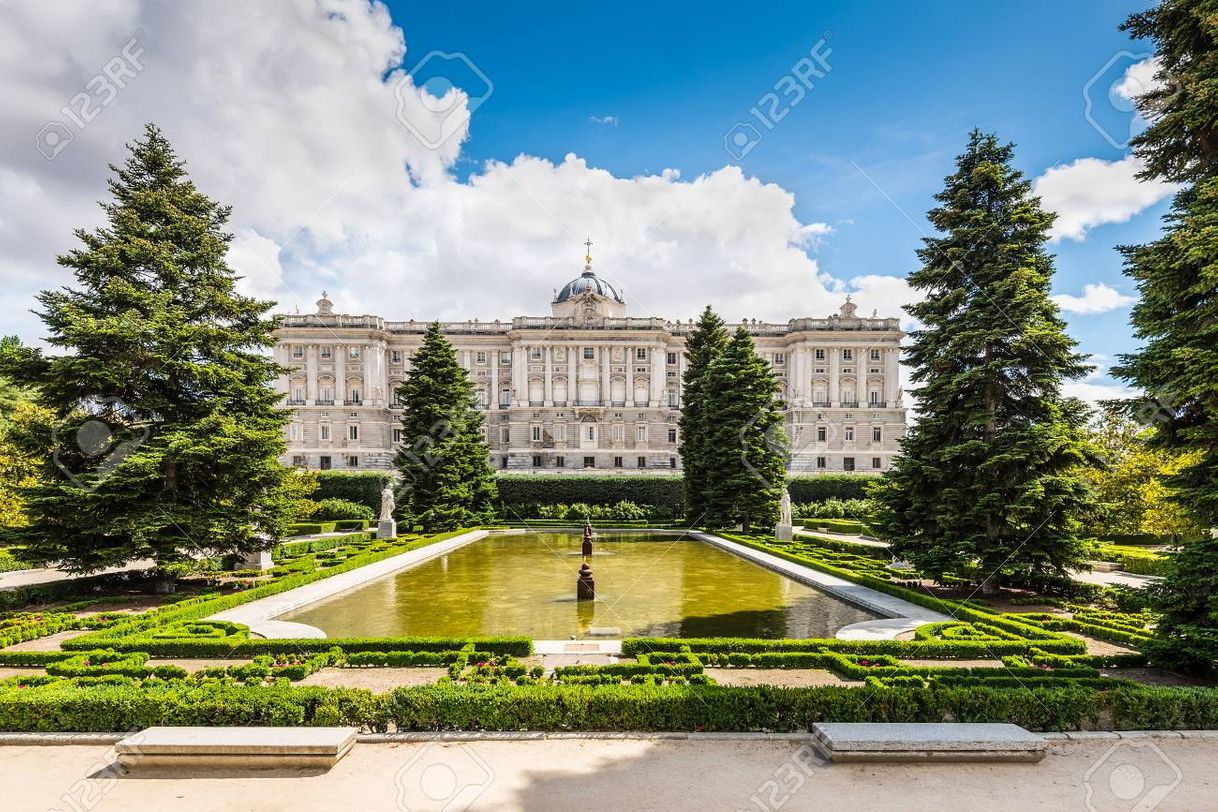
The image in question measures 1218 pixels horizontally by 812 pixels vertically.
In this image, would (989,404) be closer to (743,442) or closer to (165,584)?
(743,442)

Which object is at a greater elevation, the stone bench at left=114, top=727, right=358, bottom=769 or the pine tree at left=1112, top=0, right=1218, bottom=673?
the pine tree at left=1112, top=0, right=1218, bottom=673

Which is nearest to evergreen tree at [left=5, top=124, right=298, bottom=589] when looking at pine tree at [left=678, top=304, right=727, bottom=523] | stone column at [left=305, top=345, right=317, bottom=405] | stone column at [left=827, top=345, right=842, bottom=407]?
pine tree at [left=678, top=304, right=727, bottom=523]

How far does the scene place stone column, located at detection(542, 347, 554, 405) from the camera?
6216 cm

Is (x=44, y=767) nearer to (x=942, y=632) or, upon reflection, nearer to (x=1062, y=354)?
(x=942, y=632)

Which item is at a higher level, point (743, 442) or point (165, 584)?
point (743, 442)

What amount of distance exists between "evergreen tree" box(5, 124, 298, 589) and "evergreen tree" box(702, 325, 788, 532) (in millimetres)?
18627

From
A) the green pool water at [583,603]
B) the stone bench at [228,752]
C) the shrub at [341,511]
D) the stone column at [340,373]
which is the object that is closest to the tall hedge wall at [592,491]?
the shrub at [341,511]

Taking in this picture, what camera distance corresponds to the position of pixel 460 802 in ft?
18.1

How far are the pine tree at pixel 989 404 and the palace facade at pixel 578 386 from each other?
147 feet

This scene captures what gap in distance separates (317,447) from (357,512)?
25805mm

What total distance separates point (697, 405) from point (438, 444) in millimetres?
14093

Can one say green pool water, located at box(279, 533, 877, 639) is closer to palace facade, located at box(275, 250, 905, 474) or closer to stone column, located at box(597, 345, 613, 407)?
palace facade, located at box(275, 250, 905, 474)

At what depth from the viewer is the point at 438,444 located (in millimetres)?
30281

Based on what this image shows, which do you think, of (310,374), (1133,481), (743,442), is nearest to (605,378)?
(310,374)
